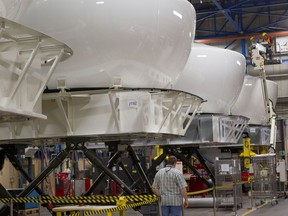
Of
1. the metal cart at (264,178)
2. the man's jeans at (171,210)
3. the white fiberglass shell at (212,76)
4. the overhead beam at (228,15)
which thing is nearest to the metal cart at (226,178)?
the metal cart at (264,178)

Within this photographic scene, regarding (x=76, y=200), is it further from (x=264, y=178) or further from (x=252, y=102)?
(x=252, y=102)

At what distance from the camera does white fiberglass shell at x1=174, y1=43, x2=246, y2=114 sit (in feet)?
38.8

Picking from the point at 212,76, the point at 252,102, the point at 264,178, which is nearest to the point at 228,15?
the point at 252,102

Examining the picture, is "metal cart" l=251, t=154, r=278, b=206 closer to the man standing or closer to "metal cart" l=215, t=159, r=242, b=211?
"metal cart" l=215, t=159, r=242, b=211

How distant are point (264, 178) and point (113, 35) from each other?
9.48 meters

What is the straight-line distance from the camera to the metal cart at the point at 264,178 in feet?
51.9

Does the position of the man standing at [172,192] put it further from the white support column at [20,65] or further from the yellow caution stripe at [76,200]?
the white support column at [20,65]

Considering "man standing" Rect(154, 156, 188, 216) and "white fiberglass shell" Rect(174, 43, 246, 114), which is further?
"white fiberglass shell" Rect(174, 43, 246, 114)

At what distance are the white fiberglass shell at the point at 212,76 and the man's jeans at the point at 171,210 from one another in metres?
3.51

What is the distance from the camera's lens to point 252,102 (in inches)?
666

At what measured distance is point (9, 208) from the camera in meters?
9.81

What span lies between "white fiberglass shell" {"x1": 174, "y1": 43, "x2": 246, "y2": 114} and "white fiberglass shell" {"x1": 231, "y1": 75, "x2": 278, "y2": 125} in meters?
3.63

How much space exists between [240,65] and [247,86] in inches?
178

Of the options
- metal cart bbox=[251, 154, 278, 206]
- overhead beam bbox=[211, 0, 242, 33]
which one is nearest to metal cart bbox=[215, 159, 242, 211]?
metal cart bbox=[251, 154, 278, 206]
